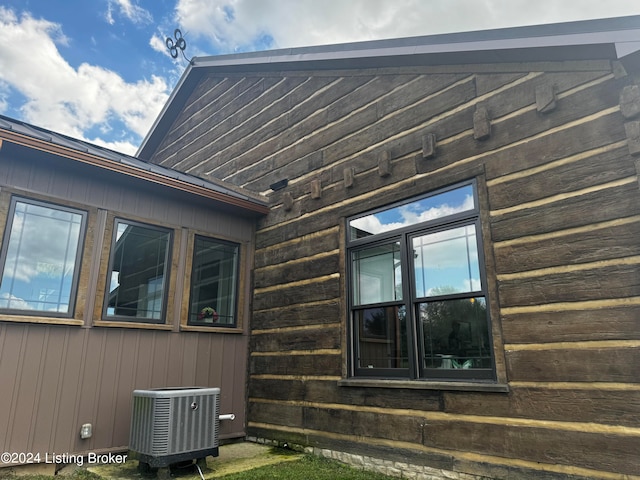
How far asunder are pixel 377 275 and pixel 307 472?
1913mm

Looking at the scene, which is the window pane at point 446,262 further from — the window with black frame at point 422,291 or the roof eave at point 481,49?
the roof eave at point 481,49

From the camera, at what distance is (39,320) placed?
3963 mm

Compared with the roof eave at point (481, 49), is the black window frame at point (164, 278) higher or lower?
lower

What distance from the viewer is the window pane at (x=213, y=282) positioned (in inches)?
208

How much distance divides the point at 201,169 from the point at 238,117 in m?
1.26

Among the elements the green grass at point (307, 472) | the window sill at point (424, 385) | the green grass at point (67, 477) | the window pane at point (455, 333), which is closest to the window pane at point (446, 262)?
the window pane at point (455, 333)

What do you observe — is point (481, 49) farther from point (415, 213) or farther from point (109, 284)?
point (109, 284)

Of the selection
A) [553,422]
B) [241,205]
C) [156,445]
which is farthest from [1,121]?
[553,422]

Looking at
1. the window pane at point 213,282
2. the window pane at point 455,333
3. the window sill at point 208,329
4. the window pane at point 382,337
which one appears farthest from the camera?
the window pane at point 213,282

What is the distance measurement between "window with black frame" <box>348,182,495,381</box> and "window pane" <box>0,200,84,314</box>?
9.52ft

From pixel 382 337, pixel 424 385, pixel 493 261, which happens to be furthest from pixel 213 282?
pixel 493 261

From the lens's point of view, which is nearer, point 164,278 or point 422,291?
point 422,291

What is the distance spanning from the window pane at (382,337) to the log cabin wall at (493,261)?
0.69ft

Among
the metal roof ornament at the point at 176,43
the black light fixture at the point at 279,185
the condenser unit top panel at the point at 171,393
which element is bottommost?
the condenser unit top panel at the point at 171,393
